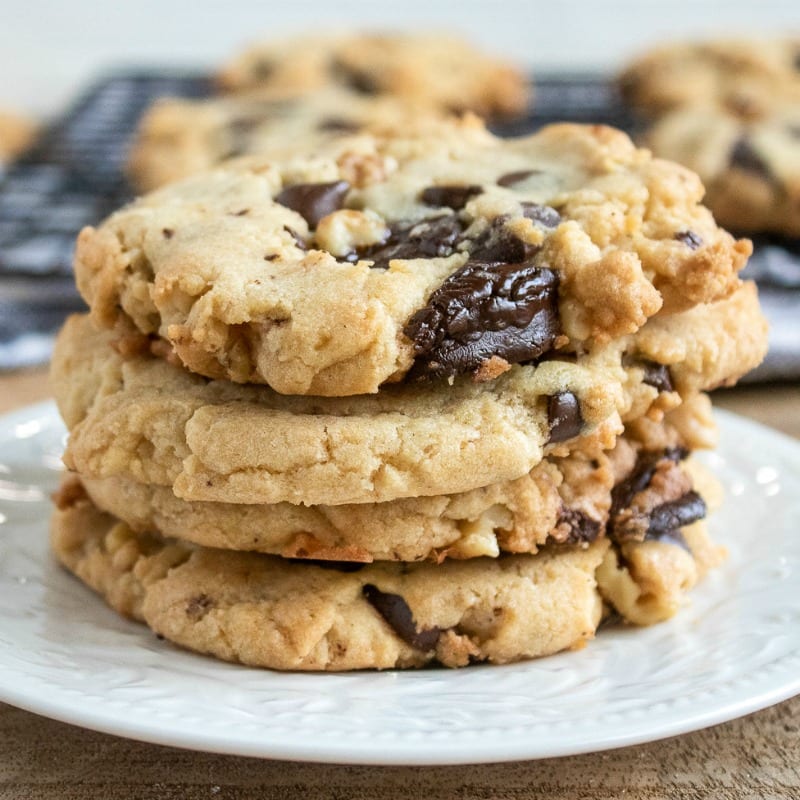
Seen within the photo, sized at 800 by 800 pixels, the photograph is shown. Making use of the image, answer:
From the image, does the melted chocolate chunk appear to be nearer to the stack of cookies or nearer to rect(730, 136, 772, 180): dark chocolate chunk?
the stack of cookies

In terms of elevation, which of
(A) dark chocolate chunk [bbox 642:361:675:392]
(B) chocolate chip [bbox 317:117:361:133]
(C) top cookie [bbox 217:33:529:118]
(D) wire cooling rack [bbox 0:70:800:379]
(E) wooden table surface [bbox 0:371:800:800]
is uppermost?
(A) dark chocolate chunk [bbox 642:361:675:392]

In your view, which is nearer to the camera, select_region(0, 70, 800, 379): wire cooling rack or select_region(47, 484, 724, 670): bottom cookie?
select_region(47, 484, 724, 670): bottom cookie

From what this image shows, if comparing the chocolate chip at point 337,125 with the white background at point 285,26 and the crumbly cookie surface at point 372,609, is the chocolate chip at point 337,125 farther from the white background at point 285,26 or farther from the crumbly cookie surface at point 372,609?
the white background at point 285,26

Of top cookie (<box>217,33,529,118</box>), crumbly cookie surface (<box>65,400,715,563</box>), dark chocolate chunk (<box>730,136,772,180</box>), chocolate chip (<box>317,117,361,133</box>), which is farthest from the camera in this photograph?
top cookie (<box>217,33,529,118</box>)

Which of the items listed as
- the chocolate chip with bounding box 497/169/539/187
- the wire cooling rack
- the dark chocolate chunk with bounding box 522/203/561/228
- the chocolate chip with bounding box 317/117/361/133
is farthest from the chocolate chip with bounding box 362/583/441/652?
the chocolate chip with bounding box 317/117/361/133

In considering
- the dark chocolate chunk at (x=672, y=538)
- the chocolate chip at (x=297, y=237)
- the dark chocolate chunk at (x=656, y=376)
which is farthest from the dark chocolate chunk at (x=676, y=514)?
the chocolate chip at (x=297, y=237)

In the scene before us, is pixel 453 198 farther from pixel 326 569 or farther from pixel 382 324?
pixel 326 569

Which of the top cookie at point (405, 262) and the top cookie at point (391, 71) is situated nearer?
the top cookie at point (405, 262)
